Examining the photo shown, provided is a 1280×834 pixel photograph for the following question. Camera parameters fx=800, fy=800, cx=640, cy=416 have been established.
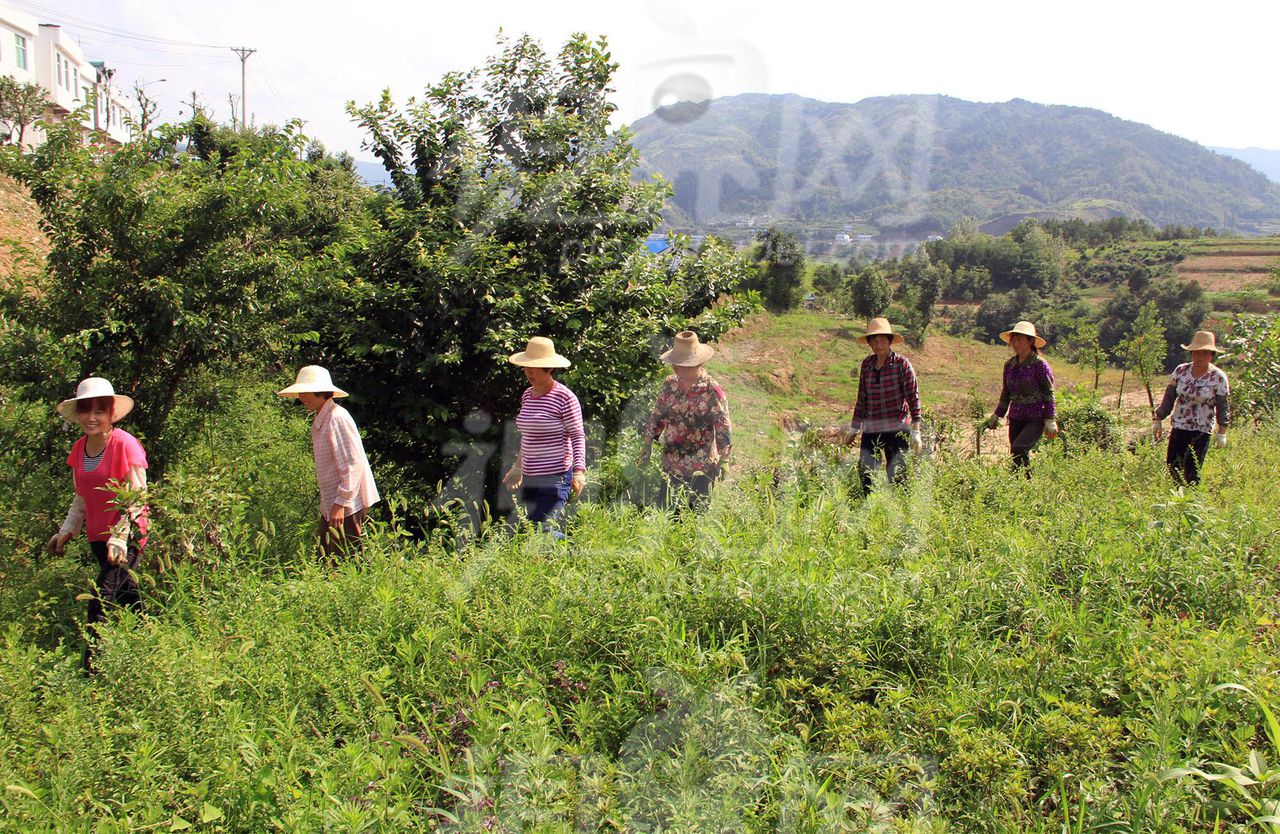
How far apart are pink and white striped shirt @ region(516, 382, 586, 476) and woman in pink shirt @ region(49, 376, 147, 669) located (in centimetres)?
199

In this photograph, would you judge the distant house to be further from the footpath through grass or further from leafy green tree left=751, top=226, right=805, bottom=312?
leafy green tree left=751, top=226, right=805, bottom=312

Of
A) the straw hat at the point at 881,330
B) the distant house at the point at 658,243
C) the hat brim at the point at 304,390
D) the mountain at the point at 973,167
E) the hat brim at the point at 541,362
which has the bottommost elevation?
the hat brim at the point at 304,390

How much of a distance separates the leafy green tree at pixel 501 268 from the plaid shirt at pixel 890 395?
4.69ft

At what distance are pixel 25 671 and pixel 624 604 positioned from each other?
2.31m

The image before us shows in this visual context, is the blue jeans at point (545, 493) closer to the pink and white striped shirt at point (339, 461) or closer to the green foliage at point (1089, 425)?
the pink and white striped shirt at point (339, 461)

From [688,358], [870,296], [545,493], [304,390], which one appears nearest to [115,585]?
[304,390]

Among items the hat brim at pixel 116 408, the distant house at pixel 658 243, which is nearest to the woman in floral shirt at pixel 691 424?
the distant house at pixel 658 243

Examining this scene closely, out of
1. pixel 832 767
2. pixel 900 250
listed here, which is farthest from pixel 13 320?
pixel 900 250

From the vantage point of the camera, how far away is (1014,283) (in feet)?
171

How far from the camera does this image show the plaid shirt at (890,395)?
576 cm

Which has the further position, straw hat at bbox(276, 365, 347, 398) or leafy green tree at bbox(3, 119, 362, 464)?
leafy green tree at bbox(3, 119, 362, 464)

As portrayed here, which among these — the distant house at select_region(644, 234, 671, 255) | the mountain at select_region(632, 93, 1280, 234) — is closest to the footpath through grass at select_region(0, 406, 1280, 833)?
the distant house at select_region(644, 234, 671, 255)

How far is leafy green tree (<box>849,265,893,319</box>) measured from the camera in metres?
30.5

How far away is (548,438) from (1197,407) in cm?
496
